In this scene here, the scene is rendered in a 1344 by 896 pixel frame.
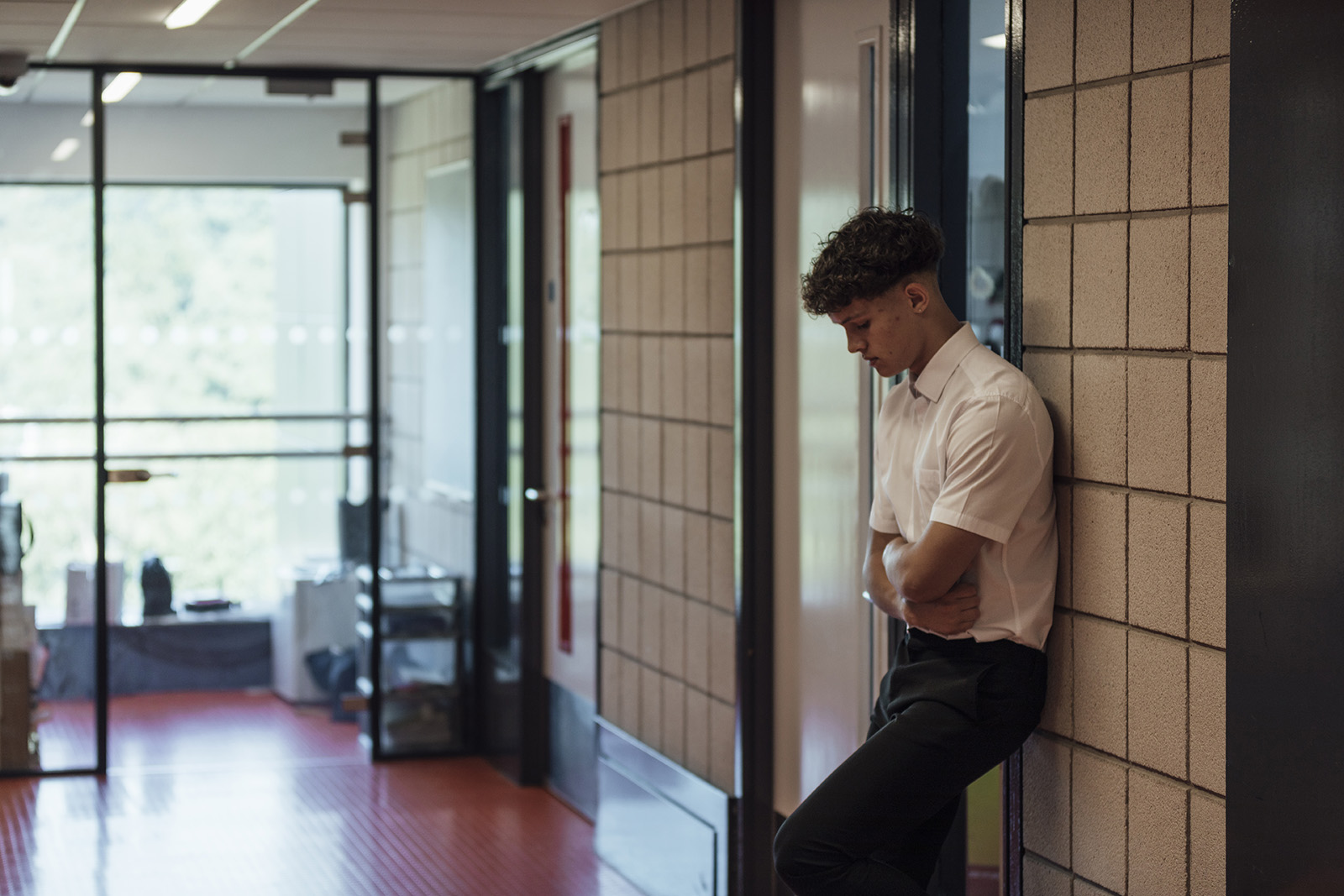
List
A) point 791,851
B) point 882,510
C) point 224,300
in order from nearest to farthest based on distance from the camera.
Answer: point 791,851
point 882,510
point 224,300

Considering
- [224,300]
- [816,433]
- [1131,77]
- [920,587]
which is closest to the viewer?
[1131,77]

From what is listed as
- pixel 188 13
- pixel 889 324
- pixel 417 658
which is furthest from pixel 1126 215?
pixel 417 658

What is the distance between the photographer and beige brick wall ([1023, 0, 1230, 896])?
1.98 meters

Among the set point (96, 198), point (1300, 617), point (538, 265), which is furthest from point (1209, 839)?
point (96, 198)

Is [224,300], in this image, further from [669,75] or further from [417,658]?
[669,75]

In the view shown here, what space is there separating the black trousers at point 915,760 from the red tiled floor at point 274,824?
1600mm

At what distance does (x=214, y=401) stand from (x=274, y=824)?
1589mm

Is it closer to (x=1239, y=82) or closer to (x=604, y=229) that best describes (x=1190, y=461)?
(x=1239, y=82)

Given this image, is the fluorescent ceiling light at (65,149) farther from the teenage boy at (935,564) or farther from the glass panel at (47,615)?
the teenage boy at (935,564)

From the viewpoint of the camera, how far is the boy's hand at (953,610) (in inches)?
87.9

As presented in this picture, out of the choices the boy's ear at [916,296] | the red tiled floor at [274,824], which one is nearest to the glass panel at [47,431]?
the red tiled floor at [274,824]

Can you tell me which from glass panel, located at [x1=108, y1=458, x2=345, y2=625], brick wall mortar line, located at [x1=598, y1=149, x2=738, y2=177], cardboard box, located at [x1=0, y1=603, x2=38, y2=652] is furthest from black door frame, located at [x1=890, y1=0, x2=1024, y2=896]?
cardboard box, located at [x1=0, y1=603, x2=38, y2=652]

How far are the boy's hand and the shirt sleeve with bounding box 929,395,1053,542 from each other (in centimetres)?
12

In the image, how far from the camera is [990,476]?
2152mm
